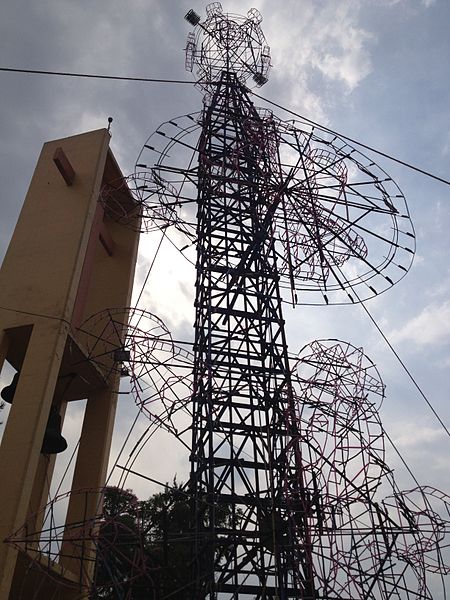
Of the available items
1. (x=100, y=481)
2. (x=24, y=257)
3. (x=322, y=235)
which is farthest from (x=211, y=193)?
(x=100, y=481)

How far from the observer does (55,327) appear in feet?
36.0

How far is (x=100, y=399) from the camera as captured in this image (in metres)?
13.9

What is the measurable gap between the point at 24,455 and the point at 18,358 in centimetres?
340

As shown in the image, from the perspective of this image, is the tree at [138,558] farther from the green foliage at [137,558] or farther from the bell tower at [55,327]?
the bell tower at [55,327]

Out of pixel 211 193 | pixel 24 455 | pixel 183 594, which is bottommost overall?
pixel 183 594

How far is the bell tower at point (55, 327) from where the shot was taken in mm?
9641

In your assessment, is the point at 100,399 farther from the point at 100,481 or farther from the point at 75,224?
the point at 75,224

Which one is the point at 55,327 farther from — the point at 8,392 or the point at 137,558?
the point at 137,558

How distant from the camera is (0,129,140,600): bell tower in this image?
9641 mm

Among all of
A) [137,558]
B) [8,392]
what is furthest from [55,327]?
[137,558]

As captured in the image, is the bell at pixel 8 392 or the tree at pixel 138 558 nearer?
the tree at pixel 138 558

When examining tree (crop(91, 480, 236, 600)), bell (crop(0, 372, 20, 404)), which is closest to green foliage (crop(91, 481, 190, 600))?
tree (crop(91, 480, 236, 600))

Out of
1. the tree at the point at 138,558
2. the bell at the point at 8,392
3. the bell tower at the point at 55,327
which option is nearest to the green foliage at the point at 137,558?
the tree at the point at 138,558

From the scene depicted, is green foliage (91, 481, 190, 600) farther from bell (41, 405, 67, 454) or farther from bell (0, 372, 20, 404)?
bell (0, 372, 20, 404)
